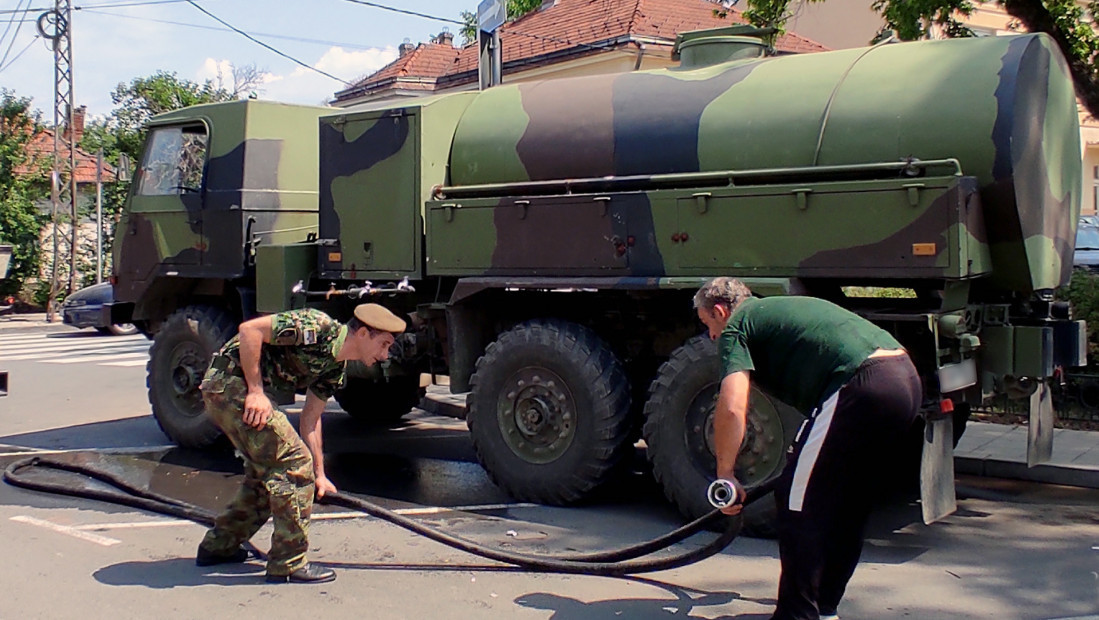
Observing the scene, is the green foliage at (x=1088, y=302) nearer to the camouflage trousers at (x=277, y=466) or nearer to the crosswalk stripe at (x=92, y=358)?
the camouflage trousers at (x=277, y=466)

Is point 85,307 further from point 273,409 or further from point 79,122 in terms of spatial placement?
point 273,409

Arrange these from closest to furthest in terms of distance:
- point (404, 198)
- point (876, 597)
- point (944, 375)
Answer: point (876, 597) → point (944, 375) → point (404, 198)

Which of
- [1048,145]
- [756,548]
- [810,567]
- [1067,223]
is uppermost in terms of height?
[1048,145]

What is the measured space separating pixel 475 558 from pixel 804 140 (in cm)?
299

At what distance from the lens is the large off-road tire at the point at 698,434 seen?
6.12 m

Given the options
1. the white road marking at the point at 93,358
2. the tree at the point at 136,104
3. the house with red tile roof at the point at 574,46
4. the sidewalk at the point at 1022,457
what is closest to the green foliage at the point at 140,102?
the tree at the point at 136,104

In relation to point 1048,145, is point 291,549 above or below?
below

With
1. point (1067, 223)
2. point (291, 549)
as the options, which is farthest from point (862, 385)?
point (1067, 223)

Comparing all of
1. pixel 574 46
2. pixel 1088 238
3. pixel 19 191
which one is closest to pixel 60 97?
pixel 19 191

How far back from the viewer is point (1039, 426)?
693cm

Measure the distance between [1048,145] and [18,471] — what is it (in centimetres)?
710

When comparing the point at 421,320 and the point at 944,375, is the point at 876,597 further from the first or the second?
the point at 421,320

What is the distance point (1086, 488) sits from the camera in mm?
7461

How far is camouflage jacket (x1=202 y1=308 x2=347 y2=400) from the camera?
530 cm
